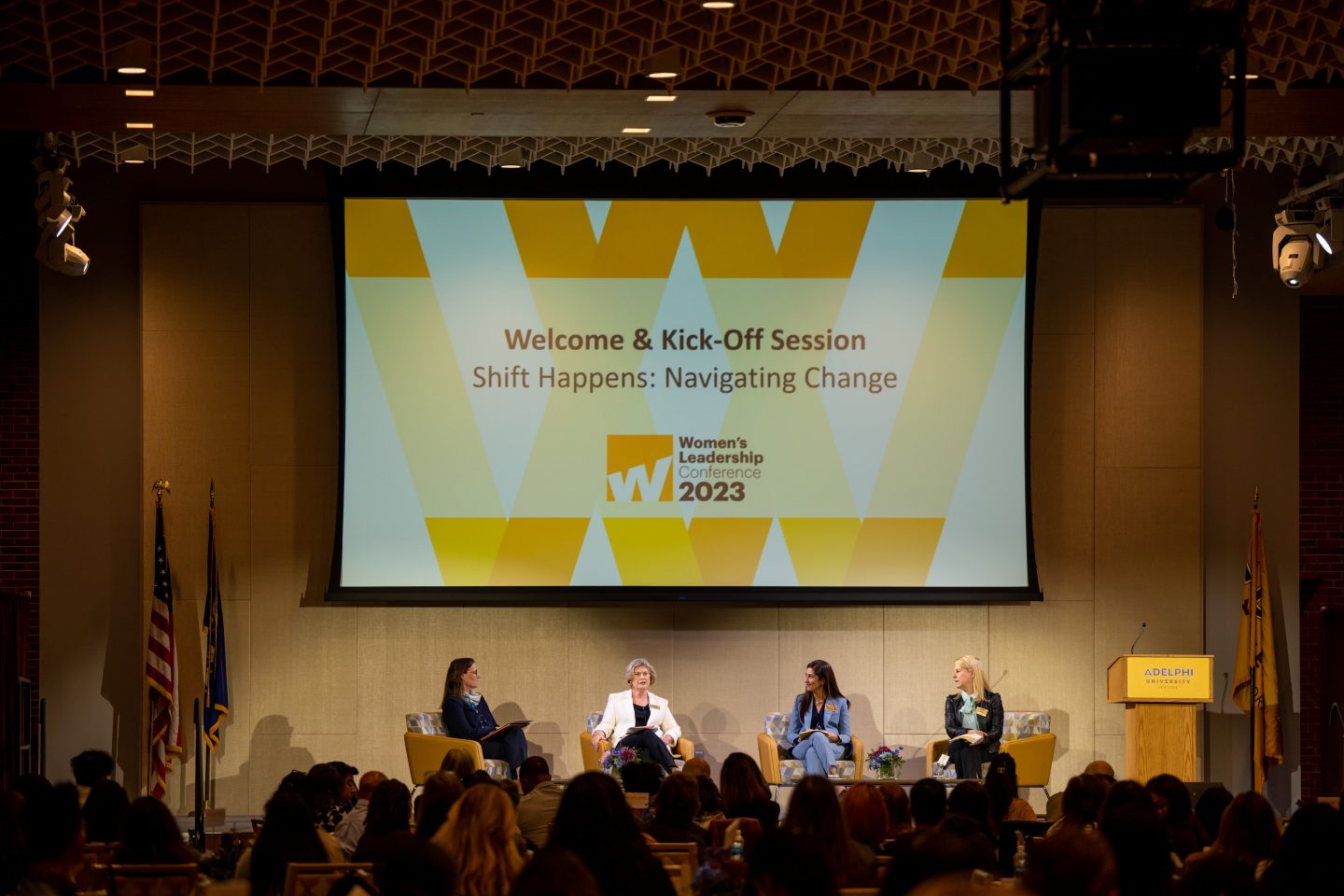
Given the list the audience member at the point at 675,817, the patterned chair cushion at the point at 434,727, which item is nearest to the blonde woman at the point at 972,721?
the patterned chair cushion at the point at 434,727

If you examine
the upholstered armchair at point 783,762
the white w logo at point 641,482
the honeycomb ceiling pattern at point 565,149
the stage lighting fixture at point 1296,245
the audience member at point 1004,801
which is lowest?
the upholstered armchair at point 783,762

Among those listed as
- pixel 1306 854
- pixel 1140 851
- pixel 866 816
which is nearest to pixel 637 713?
pixel 866 816

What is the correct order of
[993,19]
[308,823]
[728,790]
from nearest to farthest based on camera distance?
[308,823], [728,790], [993,19]

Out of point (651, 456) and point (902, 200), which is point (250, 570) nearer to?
point (651, 456)

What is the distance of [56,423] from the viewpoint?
35.7 feet

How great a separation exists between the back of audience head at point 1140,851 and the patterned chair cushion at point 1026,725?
6.92 m

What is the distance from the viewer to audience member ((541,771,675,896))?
4.03m

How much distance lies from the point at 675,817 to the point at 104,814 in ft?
6.72

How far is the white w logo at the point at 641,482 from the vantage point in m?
10.9

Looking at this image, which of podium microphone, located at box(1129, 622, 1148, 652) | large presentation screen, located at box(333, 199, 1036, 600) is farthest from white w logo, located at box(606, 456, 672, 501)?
podium microphone, located at box(1129, 622, 1148, 652)

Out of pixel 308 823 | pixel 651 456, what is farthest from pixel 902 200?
pixel 308 823

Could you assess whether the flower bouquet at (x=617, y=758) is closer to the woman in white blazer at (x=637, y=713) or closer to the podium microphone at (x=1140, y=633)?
the woman in white blazer at (x=637, y=713)

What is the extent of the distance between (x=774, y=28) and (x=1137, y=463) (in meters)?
5.47

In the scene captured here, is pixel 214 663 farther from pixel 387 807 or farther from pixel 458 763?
pixel 387 807
